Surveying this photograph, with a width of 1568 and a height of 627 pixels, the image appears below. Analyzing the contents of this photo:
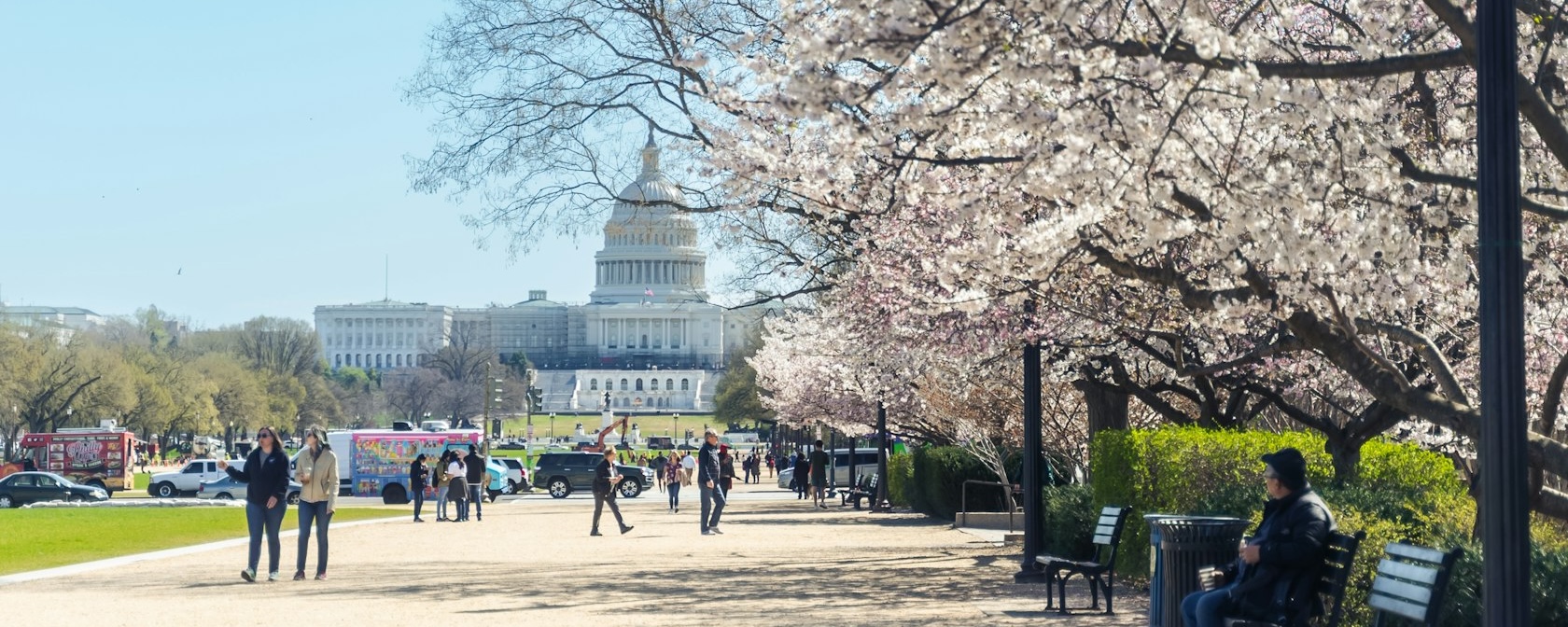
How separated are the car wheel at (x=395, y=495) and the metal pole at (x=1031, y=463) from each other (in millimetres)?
38156

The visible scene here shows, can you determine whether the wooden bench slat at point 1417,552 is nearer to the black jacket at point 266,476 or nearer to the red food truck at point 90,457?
the black jacket at point 266,476

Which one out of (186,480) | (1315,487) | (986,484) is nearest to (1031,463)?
(1315,487)

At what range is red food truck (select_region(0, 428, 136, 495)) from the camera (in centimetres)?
6412

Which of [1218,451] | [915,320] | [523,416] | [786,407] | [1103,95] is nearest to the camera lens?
A: [1103,95]

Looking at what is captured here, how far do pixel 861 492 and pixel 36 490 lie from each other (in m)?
25.8

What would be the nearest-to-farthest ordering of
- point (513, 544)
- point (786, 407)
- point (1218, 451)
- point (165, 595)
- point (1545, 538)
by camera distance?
point (1545, 538) → point (1218, 451) → point (165, 595) → point (513, 544) → point (786, 407)

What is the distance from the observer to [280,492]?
17.6 metres

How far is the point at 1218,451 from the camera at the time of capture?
15094mm

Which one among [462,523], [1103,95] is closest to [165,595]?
[1103,95]

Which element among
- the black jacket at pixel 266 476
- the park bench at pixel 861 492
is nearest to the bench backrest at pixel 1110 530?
the black jacket at pixel 266 476

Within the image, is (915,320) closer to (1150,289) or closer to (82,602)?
(1150,289)

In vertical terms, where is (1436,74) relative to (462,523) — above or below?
above

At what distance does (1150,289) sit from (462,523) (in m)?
22.5

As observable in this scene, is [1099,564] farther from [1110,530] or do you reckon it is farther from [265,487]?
[265,487]
